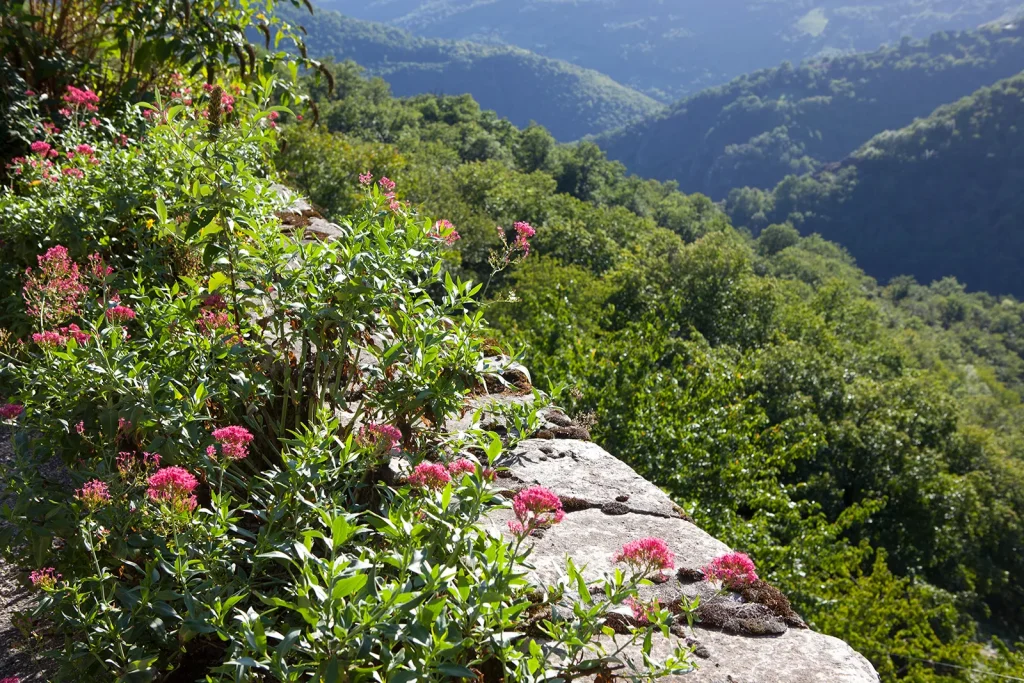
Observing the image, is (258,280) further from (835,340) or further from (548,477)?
(835,340)

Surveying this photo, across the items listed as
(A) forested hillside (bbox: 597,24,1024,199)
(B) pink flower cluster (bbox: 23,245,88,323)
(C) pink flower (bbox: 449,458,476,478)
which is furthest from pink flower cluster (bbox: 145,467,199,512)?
(A) forested hillside (bbox: 597,24,1024,199)

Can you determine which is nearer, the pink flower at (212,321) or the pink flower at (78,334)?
the pink flower at (78,334)

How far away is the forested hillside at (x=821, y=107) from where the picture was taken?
532 feet

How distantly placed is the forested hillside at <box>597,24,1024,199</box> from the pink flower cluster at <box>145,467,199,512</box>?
551ft

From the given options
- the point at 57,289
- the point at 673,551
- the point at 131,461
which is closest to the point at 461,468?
the point at 131,461

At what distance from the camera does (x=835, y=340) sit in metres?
26.9

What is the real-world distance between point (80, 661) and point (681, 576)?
1604mm

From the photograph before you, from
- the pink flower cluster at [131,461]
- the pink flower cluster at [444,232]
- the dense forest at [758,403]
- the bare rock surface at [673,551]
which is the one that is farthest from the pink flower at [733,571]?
the pink flower cluster at [131,461]

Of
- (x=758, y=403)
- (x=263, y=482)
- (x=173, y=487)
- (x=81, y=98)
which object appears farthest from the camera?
(x=758, y=403)

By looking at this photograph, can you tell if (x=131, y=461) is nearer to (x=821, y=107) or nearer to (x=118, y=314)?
(x=118, y=314)

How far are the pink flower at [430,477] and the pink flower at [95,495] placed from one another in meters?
0.68

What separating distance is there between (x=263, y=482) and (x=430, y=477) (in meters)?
0.49

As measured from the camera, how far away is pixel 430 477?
1740 millimetres

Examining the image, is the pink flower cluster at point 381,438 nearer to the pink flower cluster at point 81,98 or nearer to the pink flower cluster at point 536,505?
the pink flower cluster at point 536,505
